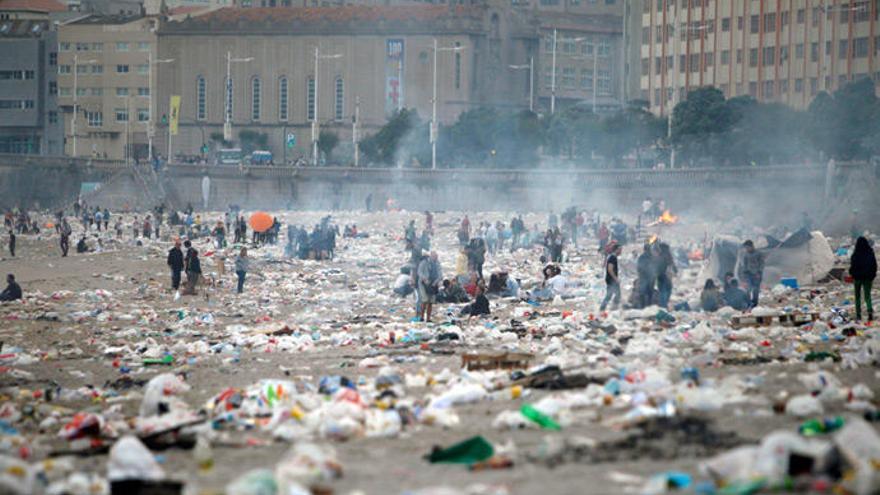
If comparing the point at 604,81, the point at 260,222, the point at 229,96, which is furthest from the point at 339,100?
the point at 260,222

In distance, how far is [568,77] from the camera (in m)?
122

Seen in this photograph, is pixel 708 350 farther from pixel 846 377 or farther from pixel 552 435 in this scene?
pixel 552 435

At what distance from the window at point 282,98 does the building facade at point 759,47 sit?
3042 centimetres

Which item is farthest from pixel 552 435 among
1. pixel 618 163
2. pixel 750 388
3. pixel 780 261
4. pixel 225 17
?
pixel 225 17

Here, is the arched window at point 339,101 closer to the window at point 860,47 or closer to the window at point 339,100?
the window at point 339,100

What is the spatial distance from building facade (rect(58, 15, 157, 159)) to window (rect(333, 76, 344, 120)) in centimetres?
1536

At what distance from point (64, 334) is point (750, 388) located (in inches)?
494

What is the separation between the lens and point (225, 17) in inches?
4609

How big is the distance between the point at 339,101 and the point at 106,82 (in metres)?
20.3

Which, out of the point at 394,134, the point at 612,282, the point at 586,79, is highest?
the point at 586,79

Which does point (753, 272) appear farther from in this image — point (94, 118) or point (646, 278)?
point (94, 118)

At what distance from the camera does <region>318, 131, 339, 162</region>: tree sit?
4222 inches

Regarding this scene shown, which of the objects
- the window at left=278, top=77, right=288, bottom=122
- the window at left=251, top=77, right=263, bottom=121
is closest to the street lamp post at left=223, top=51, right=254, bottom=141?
the window at left=251, top=77, right=263, bottom=121

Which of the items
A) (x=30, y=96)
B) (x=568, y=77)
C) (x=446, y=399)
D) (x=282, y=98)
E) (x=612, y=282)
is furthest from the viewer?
(x=30, y=96)
